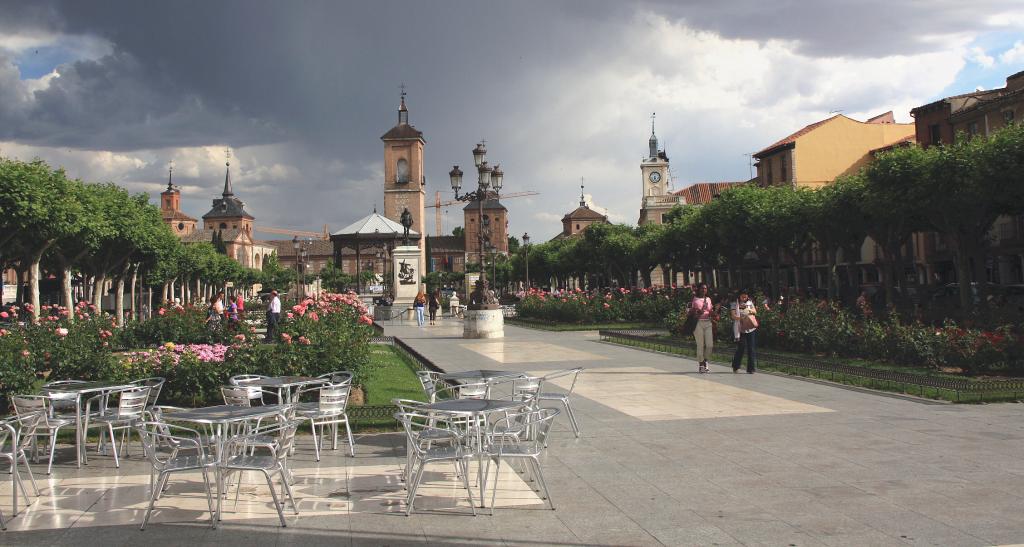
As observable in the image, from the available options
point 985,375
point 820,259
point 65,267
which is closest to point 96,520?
point 985,375

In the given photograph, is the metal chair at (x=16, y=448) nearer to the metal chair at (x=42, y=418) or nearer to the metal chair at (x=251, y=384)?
the metal chair at (x=42, y=418)

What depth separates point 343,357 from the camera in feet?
37.7

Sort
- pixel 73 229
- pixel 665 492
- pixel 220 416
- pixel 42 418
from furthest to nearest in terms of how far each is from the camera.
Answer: pixel 73 229, pixel 42 418, pixel 665 492, pixel 220 416

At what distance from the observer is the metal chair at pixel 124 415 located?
7.96 metres

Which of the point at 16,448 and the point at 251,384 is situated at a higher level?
the point at 251,384

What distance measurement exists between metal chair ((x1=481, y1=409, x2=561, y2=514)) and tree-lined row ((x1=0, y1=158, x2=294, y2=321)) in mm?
13634

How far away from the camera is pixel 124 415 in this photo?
8.05 metres

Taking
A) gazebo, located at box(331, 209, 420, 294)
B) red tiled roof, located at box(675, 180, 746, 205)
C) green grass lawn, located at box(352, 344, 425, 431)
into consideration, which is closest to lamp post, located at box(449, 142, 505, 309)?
green grass lawn, located at box(352, 344, 425, 431)

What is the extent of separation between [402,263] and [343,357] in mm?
30852

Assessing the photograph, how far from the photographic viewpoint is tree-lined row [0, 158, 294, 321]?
25578mm

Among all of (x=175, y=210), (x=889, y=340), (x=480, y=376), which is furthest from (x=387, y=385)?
(x=175, y=210)

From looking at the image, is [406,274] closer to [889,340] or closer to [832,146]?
[889,340]

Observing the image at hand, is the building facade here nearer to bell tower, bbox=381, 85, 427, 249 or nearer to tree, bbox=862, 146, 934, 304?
bell tower, bbox=381, 85, 427, 249

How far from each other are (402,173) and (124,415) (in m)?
98.8
